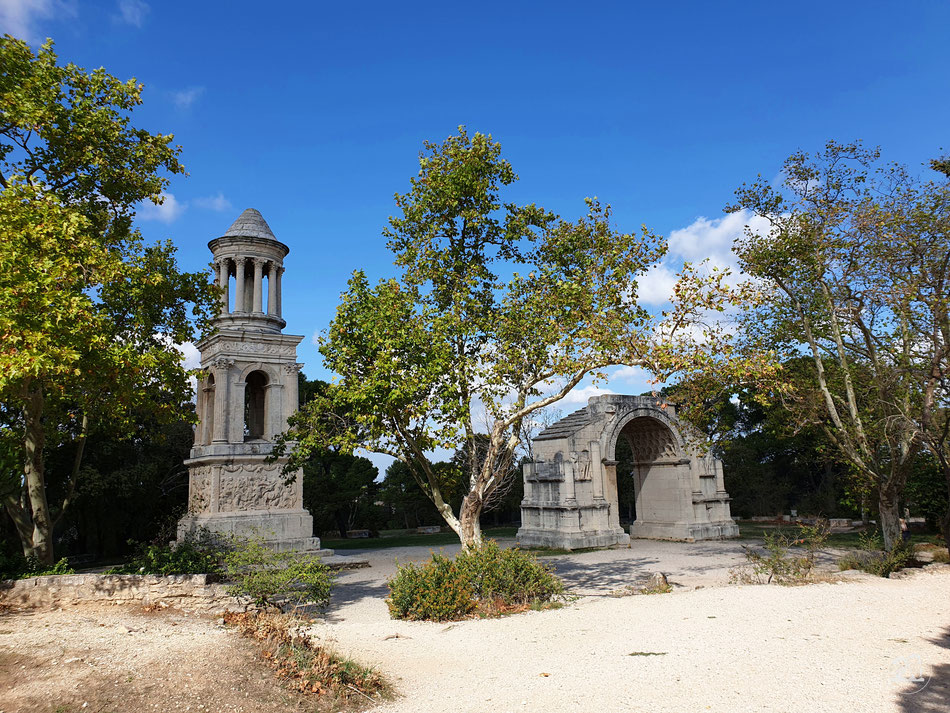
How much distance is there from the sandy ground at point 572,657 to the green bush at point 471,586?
0.49 m

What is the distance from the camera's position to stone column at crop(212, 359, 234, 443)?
19.0 m

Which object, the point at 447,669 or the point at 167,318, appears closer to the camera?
the point at 447,669

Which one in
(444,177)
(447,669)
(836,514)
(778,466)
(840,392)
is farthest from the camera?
(778,466)

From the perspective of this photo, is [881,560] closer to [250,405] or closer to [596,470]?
[596,470]

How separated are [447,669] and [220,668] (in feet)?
9.04

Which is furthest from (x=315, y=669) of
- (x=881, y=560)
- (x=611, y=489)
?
(x=611, y=489)

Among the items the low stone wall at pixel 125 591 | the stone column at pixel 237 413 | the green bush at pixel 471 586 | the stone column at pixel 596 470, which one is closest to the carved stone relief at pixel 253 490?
the stone column at pixel 237 413

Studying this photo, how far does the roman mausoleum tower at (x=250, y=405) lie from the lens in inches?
728

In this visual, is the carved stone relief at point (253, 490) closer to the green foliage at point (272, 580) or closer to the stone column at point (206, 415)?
the stone column at point (206, 415)

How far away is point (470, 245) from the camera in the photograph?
13.6 meters

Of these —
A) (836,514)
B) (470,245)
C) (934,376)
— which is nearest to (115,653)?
(470,245)

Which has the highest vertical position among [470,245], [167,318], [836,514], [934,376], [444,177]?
[444,177]

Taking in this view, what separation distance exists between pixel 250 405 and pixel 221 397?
268cm

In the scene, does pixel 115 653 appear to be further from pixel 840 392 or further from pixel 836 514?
pixel 836 514
